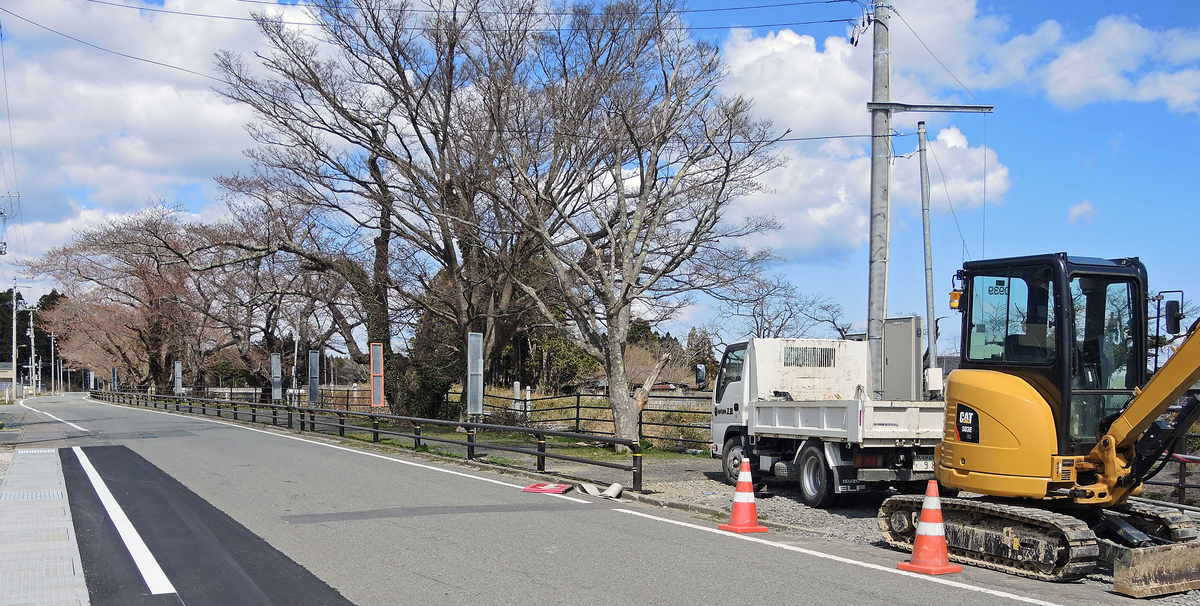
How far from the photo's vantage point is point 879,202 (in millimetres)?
13633

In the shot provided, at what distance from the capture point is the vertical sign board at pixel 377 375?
83.6ft

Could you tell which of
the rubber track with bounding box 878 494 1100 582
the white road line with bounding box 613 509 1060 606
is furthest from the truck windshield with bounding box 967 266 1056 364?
the white road line with bounding box 613 509 1060 606

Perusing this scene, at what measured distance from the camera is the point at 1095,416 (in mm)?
8023

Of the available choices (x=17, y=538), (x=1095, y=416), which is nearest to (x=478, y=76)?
(x=17, y=538)

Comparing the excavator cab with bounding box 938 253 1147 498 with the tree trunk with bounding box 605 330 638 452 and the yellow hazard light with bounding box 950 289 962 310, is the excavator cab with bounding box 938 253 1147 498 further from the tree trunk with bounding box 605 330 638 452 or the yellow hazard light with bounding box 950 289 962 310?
the tree trunk with bounding box 605 330 638 452

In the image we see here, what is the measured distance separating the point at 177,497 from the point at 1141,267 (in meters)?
12.6

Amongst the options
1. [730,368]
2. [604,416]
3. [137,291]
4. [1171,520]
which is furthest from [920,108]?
[137,291]

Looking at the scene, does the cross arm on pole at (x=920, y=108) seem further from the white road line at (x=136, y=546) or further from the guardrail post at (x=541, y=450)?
the white road line at (x=136, y=546)

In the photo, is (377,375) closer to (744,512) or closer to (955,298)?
(744,512)

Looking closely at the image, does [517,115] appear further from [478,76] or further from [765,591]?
[765,591]

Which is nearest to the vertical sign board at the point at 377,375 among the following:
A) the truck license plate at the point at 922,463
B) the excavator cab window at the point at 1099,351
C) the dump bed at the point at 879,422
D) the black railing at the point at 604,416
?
the black railing at the point at 604,416

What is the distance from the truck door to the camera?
14.9 meters

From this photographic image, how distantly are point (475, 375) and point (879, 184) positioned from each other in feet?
40.5

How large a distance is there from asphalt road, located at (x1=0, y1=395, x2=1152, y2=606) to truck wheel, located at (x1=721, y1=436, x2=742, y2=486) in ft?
8.99
